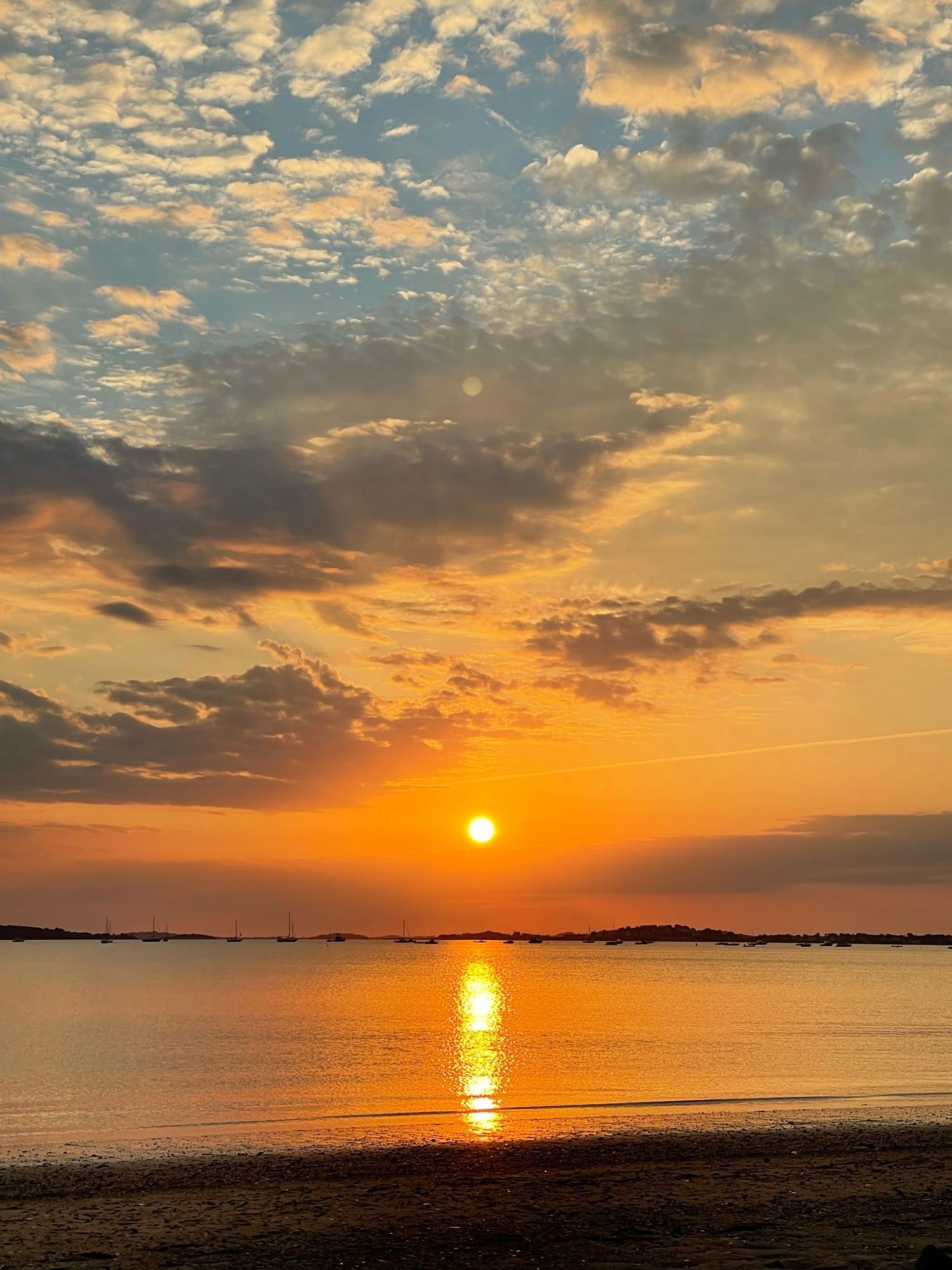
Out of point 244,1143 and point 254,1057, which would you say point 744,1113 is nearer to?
→ point 244,1143

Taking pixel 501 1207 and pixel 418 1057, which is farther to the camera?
pixel 418 1057

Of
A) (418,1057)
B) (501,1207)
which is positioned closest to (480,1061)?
(418,1057)

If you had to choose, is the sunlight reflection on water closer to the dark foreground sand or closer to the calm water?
the calm water

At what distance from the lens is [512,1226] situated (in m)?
23.5

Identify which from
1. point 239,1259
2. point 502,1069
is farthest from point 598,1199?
point 502,1069

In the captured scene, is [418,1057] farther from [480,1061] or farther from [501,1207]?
[501,1207]

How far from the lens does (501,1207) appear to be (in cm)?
2555

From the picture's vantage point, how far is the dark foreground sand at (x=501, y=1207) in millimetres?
21141

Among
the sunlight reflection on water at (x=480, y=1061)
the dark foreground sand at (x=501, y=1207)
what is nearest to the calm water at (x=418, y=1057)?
the sunlight reflection on water at (x=480, y=1061)

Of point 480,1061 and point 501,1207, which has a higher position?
point 501,1207

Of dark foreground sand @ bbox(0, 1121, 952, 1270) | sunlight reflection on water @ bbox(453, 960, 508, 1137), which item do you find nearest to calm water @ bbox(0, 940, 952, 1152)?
sunlight reflection on water @ bbox(453, 960, 508, 1137)

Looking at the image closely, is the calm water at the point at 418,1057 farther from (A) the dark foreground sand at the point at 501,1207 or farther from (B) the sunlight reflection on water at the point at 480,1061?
(A) the dark foreground sand at the point at 501,1207

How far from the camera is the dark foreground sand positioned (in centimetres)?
2114

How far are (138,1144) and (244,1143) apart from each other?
366 centimetres
